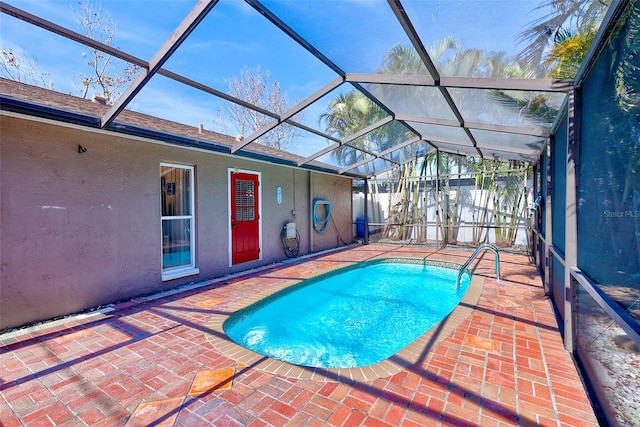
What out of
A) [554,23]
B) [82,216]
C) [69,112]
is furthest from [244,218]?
[554,23]

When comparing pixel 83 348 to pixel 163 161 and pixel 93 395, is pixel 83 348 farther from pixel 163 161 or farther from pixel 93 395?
pixel 163 161

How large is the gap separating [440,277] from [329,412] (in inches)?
237

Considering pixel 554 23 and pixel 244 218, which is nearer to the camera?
pixel 554 23

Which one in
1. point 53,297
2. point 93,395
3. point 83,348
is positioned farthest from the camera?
point 53,297

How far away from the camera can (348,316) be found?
5434mm

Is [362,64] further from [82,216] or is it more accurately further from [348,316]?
[82,216]

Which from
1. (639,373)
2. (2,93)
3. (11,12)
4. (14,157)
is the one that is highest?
(11,12)

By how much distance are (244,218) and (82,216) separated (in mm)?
3401

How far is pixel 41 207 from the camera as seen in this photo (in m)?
4.04

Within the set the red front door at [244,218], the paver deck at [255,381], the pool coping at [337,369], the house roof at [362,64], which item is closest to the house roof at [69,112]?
the house roof at [362,64]

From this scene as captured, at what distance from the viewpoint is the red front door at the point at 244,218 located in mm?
7062

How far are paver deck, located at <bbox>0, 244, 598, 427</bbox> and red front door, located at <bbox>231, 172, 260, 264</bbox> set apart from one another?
10.2ft

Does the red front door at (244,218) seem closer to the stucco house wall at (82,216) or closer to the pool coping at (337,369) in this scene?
the stucco house wall at (82,216)

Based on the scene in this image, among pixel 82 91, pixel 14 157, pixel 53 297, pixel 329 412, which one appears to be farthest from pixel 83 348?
pixel 82 91
